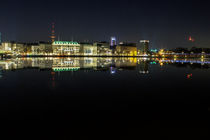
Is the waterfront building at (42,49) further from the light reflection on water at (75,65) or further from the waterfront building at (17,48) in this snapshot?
the light reflection on water at (75,65)

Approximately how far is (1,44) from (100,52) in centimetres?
7276

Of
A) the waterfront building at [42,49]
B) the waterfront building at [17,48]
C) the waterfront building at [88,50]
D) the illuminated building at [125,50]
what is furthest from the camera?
the illuminated building at [125,50]

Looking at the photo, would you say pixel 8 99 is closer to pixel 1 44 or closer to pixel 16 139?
pixel 16 139

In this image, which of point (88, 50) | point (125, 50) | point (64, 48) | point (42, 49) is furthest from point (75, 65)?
point (125, 50)

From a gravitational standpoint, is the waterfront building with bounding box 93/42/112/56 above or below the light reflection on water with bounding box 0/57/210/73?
above

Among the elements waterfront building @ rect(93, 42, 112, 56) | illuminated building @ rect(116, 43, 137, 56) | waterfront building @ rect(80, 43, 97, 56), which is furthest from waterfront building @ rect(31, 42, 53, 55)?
illuminated building @ rect(116, 43, 137, 56)

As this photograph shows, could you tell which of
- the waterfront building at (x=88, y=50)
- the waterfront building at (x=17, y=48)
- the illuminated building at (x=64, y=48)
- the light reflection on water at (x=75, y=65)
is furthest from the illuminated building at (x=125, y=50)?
the light reflection on water at (x=75, y=65)

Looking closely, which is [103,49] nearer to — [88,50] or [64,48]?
[88,50]

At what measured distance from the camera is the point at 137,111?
7273 mm

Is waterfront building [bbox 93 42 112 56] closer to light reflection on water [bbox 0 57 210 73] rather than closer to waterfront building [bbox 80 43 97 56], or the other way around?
waterfront building [bbox 80 43 97 56]

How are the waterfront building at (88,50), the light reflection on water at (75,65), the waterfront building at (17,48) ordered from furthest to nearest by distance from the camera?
the waterfront building at (88,50) → the waterfront building at (17,48) → the light reflection on water at (75,65)

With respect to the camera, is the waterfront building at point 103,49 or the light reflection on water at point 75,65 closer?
the light reflection on water at point 75,65

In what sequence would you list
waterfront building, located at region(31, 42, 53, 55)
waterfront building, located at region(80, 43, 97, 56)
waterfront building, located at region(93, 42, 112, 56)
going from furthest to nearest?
waterfront building, located at region(93, 42, 112, 56)
waterfront building, located at region(80, 43, 97, 56)
waterfront building, located at region(31, 42, 53, 55)

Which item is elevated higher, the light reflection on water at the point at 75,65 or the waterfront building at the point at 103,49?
the waterfront building at the point at 103,49
